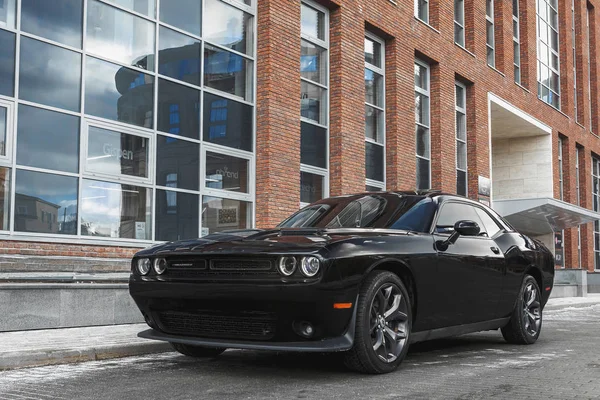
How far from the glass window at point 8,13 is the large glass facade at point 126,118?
0.02 meters

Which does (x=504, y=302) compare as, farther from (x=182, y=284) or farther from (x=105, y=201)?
(x=105, y=201)

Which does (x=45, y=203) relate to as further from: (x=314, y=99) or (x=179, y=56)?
(x=314, y=99)

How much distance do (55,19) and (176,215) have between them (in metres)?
3.86

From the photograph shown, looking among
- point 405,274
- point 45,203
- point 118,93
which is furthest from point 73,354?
point 118,93

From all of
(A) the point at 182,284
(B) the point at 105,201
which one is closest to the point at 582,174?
(B) the point at 105,201

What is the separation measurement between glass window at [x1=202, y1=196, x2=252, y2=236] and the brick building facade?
0.10 feet

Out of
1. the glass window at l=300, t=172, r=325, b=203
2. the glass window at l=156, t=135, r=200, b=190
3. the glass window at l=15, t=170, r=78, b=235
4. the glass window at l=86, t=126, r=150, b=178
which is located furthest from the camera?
the glass window at l=300, t=172, r=325, b=203

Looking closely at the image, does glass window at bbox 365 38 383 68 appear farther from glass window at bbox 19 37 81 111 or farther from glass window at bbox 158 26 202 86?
glass window at bbox 19 37 81 111

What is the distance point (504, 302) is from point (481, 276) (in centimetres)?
61

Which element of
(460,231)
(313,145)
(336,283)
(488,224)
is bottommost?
(336,283)

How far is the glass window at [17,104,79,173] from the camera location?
35.4 ft

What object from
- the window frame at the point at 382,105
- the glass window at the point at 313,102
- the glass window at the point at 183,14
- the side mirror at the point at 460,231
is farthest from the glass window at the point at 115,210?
the window frame at the point at 382,105

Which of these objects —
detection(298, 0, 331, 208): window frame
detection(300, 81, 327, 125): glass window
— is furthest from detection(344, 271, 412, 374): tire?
detection(300, 81, 327, 125): glass window

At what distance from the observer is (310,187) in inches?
656
